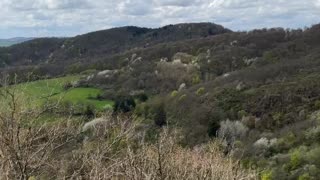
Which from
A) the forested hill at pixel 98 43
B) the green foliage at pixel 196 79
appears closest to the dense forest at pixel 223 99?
the green foliage at pixel 196 79

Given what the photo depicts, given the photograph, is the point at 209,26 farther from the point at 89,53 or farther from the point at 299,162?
the point at 299,162

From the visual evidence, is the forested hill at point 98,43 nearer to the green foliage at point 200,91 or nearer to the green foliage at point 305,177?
the green foliage at point 200,91

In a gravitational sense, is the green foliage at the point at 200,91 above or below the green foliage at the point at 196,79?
above

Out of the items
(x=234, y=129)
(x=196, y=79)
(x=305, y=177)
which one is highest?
(x=305, y=177)

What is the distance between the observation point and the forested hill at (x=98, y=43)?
13162cm

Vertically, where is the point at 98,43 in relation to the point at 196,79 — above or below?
above

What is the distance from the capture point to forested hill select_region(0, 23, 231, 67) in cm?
13162

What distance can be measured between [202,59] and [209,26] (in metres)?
64.6

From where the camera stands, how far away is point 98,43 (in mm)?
141875

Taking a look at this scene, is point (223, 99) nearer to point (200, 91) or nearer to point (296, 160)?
point (200, 91)

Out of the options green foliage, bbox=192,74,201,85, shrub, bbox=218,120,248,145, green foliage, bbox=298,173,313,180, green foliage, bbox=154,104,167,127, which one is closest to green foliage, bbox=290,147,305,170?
green foliage, bbox=298,173,313,180

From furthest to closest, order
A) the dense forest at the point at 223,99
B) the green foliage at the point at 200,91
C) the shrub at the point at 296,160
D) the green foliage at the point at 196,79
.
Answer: the green foliage at the point at 196,79
the green foliage at the point at 200,91
the shrub at the point at 296,160
the dense forest at the point at 223,99

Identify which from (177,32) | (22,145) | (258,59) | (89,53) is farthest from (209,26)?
(22,145)

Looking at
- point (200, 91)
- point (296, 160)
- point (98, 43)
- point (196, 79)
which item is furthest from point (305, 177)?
point (98, 43)
